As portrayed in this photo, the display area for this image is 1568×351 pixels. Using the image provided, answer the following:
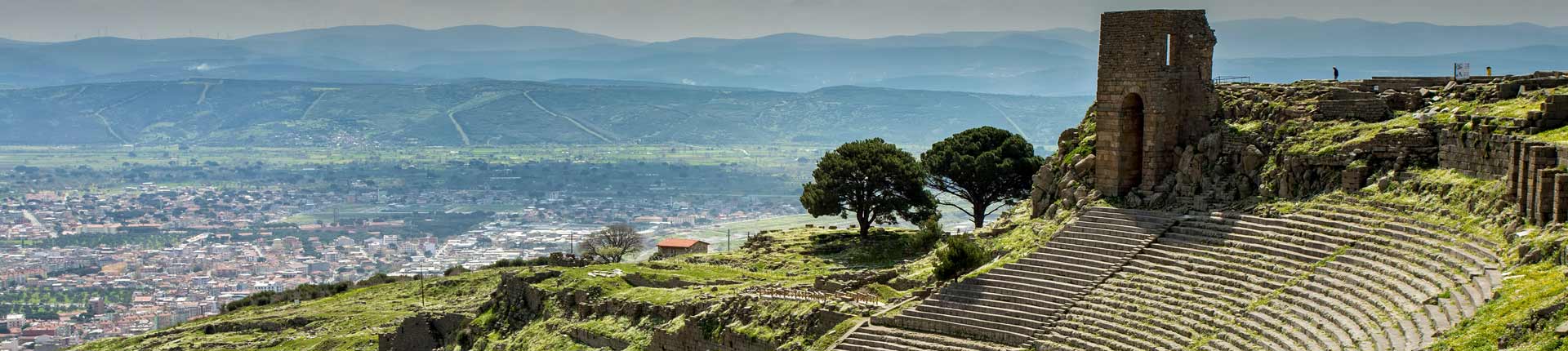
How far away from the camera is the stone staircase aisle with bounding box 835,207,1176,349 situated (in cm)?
3300

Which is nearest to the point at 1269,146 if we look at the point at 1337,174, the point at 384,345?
the point at 1337,174

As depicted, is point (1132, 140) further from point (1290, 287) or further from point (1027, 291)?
point (1290, 287)

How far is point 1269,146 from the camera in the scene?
36.9 meters

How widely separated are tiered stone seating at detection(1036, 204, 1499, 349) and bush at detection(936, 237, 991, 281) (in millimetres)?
3683

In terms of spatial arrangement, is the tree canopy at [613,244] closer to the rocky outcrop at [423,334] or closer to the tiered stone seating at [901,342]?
the rocky outcrop at [423,334]

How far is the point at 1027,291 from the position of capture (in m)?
34.1

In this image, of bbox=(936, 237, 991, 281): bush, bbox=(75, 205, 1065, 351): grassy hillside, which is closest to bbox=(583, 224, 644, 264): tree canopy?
bbox=(75, 205, 1065, 351): grassy hillside

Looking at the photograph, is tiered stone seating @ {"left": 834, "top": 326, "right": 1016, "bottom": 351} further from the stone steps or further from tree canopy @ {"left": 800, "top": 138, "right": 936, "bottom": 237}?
tree canopy @ {"left": 800, "top": 138, "right": 936, "bottom": 237}

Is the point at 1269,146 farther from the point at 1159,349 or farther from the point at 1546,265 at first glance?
the point at 1546,265

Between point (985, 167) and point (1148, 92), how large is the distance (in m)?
17.7

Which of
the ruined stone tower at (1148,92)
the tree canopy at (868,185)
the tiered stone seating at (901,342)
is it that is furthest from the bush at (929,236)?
the tree canopy at (868,185)

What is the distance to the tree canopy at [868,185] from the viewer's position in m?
58.0

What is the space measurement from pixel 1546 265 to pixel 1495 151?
6.27 metres

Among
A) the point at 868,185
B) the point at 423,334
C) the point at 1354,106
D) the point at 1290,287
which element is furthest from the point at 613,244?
the point at 1290,287
